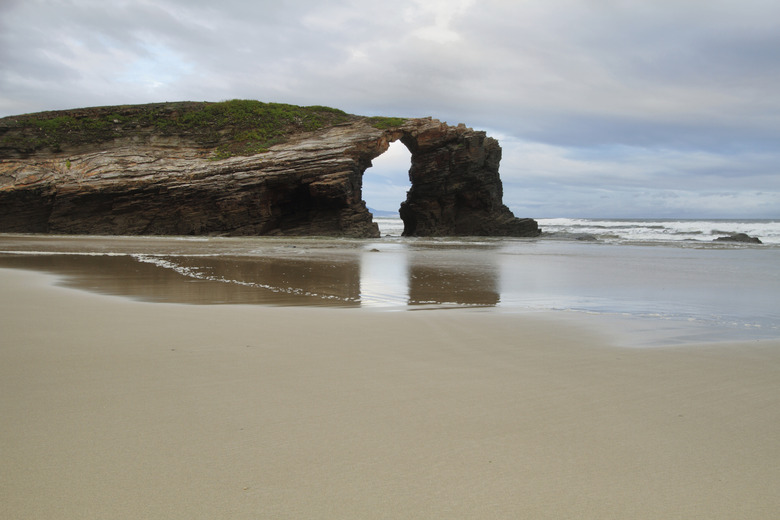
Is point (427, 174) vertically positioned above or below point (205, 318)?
above

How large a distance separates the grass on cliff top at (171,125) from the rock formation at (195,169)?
8 cm

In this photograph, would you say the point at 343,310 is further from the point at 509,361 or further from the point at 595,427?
the point at 595,427

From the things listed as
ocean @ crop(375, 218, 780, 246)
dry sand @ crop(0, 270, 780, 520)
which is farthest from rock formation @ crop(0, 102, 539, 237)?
dry sand @ crop(0, 270, 780, 520)

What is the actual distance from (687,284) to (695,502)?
735cm

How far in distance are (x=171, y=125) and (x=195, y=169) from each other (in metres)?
4.97

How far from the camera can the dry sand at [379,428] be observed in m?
1.48

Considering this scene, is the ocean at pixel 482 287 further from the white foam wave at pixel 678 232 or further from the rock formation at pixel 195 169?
the white foam wave at pixel 678 232

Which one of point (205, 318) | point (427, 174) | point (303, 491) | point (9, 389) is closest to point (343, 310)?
point (205, 318)

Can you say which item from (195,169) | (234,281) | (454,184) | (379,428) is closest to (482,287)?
(234,281)

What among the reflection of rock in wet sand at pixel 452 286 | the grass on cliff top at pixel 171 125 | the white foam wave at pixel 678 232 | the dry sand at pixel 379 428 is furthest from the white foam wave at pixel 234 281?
the white foam wave at pixel 678 232

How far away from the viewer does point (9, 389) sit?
2.31 metres

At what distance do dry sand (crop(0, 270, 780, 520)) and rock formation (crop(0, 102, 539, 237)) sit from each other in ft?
73.8

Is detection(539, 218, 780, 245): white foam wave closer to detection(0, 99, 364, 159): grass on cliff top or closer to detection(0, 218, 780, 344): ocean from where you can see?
detection(0, 99, 364, 159): grass on cliff top

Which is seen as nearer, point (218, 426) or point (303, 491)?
point (303, 491)
